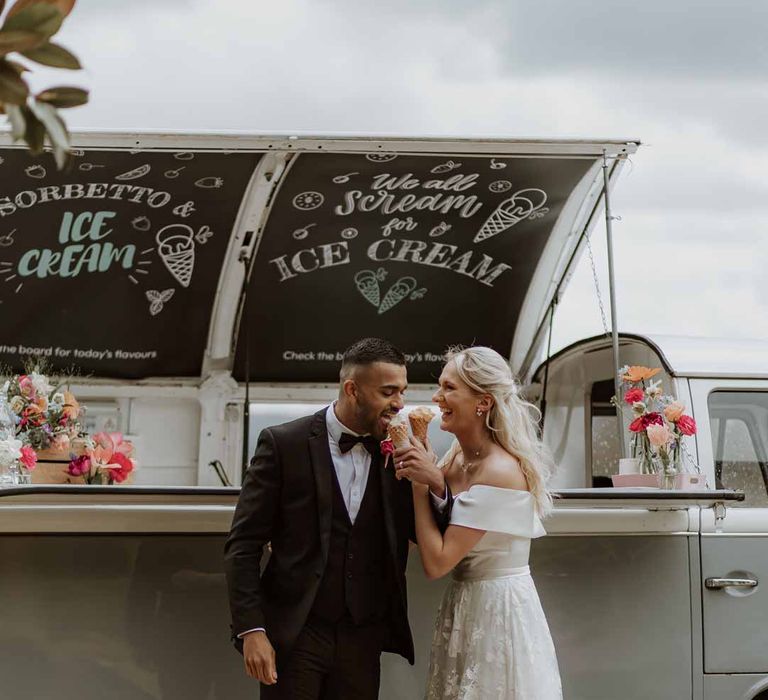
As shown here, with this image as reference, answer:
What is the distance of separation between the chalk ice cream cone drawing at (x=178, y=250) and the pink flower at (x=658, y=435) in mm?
2349

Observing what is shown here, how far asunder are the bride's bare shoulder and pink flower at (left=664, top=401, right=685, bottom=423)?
1.11 m

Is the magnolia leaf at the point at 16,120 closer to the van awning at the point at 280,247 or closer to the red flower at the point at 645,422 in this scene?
the van awning at the point at 280,247

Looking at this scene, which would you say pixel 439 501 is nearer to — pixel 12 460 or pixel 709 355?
pixel 12 460

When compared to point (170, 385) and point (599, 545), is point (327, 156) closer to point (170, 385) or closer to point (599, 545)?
point (170, 385)

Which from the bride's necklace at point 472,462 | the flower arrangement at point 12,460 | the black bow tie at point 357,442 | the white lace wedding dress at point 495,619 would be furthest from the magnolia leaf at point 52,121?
the flower arrangement at point 12,460

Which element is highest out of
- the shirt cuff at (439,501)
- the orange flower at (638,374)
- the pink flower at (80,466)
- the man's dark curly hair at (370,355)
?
the orange flower at (638,374)

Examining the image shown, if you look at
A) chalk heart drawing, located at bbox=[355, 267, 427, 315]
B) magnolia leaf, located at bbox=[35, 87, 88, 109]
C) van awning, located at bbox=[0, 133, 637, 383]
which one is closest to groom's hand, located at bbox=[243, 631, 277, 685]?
magnolia leaf, located at bbox=[35, 87, 88, 109]

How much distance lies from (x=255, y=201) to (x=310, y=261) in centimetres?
47

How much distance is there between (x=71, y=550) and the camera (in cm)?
359

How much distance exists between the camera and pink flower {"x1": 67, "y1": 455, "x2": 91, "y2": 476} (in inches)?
163

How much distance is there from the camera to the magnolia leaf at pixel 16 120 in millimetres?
1075

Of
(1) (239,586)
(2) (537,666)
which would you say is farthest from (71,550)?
(2) (537,666)

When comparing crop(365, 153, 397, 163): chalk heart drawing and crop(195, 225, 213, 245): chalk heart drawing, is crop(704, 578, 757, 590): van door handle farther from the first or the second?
crop(195, 225, 213, 245): chalk heart drawing

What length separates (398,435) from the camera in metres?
3.04
